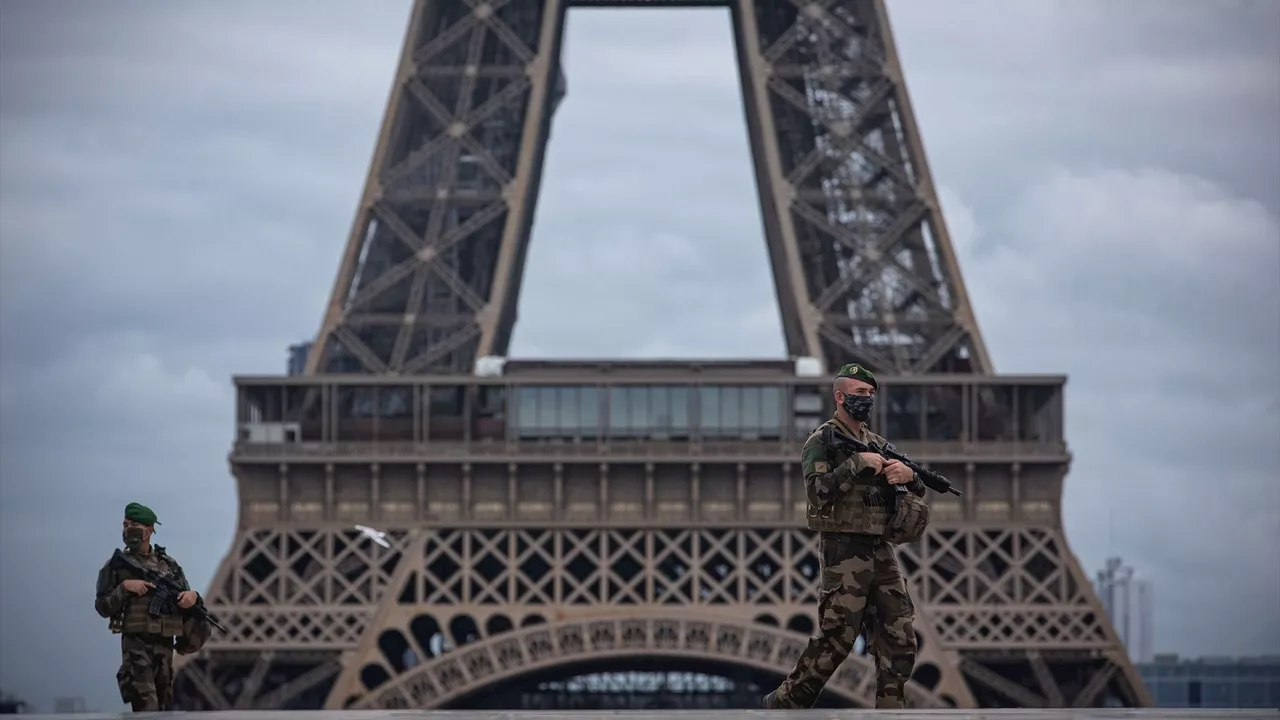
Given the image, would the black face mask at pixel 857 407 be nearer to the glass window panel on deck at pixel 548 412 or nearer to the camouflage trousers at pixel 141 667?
the camouflage trousers at pixel 141 667

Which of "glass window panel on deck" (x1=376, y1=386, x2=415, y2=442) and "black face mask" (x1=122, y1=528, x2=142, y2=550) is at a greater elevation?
"glass window panel on deck" (x1=376, y1=386, x2=415, y2=442)

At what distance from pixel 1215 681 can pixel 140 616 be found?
287 feet

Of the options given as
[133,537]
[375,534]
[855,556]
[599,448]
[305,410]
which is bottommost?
[855,556]

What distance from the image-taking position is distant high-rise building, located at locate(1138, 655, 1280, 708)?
7581cm

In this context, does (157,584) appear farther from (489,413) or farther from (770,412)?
(770,412)

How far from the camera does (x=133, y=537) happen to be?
888 inches

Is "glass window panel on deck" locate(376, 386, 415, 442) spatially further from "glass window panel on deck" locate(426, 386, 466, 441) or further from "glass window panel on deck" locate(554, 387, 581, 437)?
"glass window panel on deck" locate(554, 387, 581, 437)

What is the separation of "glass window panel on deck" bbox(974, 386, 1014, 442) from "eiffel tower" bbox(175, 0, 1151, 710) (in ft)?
0.27

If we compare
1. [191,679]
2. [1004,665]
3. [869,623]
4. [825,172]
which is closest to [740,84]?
[825,172]

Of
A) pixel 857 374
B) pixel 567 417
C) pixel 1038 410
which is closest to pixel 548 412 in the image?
pixel 567 417

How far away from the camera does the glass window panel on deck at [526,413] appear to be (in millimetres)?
60656

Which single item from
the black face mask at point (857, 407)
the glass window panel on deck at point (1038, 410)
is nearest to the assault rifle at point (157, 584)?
the black face mask at point (857, 407)

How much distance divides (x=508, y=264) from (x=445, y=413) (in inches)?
160

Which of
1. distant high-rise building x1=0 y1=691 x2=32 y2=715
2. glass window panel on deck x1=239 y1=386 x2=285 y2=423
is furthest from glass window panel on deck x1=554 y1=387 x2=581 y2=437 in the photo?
distant high-rise building x1=0 y1=691 x2=32 y2=715
